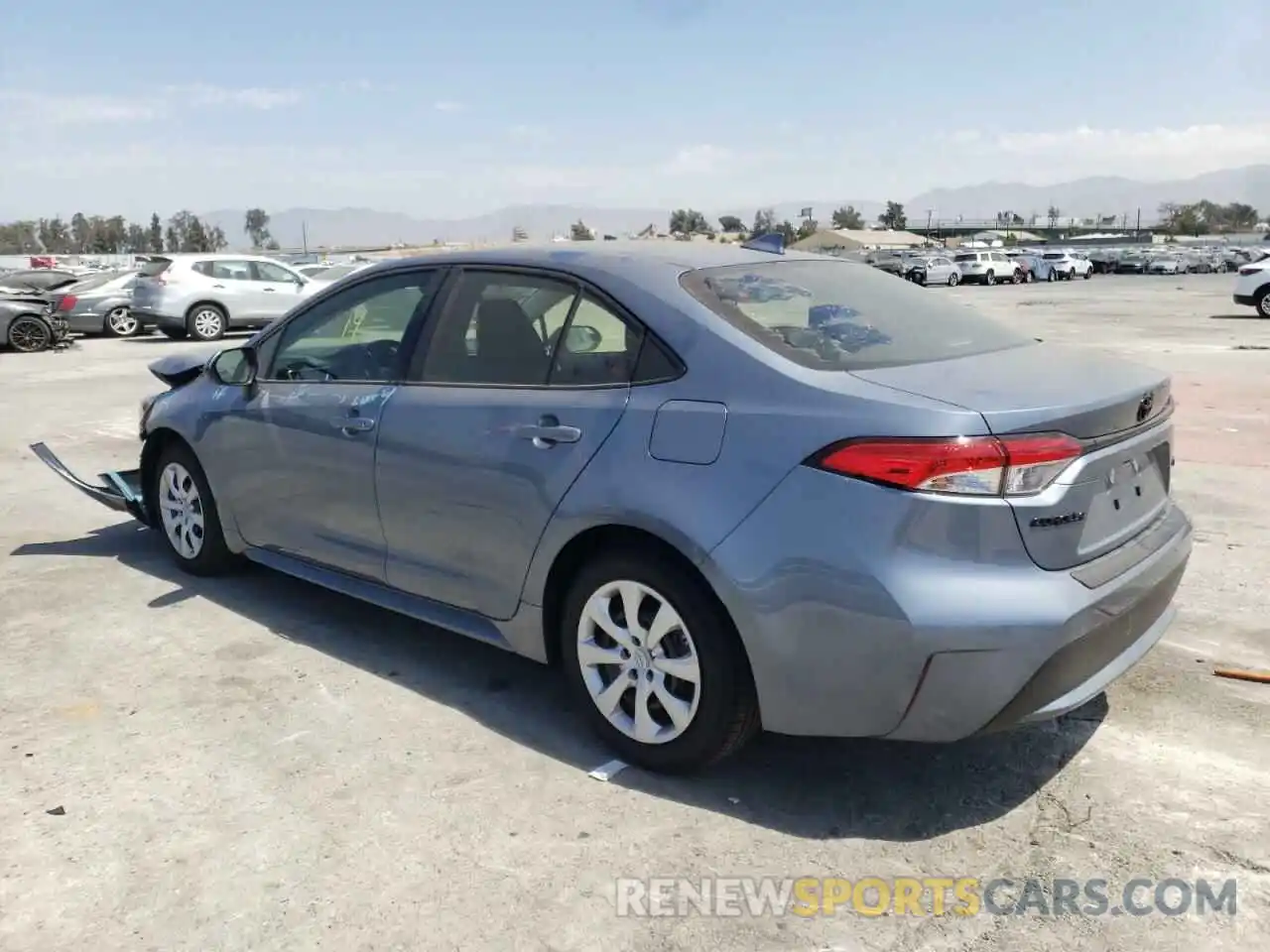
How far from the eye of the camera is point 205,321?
2009 centimetres

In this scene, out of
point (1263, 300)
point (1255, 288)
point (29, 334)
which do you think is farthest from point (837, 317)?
point (1263, 300)

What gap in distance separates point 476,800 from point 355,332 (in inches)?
85.3

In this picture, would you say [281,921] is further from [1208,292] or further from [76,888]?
[1208,292]

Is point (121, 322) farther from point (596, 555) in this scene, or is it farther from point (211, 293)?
point (596, 555)

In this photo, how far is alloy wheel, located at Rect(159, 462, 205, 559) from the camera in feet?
17.2

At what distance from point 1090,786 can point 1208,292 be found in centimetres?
3875

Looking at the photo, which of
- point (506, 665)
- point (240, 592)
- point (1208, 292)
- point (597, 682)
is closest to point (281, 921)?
point (597, 682)

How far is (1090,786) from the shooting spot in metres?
3.26

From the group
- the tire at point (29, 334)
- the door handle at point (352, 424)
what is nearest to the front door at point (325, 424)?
the door handle at point (352, 424)

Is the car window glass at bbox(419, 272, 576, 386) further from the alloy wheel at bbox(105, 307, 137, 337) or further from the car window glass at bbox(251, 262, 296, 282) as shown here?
the alloy wheel at bbox(105, 307, 137, 337)

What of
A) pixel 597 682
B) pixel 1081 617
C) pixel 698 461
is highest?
pixel 698 461

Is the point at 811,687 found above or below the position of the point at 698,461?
below

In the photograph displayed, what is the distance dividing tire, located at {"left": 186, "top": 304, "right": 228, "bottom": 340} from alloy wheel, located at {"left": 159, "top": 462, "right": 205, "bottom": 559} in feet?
51.8

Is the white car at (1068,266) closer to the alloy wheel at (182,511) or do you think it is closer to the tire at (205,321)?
the tire at (205,321)
